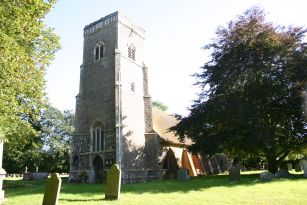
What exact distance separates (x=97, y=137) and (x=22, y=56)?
57.8 feet

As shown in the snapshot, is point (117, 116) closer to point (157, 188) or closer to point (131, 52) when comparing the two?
point (131, 52)

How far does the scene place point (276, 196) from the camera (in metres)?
11.8

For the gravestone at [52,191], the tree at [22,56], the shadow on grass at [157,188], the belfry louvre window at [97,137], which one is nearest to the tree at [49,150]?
the belfry louvre window at [97,137]

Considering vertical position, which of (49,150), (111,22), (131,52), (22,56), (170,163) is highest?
(111,22)

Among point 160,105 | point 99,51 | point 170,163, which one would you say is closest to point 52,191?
point 170,163

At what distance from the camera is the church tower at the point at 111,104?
25422 mm

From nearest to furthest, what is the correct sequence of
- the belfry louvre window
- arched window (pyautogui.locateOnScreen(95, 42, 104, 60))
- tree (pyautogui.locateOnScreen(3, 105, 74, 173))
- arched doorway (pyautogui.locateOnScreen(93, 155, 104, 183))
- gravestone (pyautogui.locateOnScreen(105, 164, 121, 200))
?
1. gravestone (pyautogui.locateOnScreen(105, 164, 121, 200))
2. arched doorway (pyautogui.locateOnScreen(93, 155, 104, 183))
3. the belfry louvre window
4. arched window (pyautogui.locateOnScreen(95, 42, 104, 60))
5. tree (pyautogui.locateOnScreen(3, 105, 74, 173))

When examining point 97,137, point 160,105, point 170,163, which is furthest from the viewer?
point 160,105

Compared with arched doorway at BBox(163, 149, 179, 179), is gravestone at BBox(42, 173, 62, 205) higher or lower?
lower

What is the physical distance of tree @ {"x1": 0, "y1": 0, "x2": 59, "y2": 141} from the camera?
9609mm

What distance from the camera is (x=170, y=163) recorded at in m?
29.0

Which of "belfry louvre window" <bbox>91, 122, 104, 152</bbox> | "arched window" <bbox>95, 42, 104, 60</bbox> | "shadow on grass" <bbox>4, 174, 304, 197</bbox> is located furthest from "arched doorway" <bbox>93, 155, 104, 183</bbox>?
"arched window" <bbox>95, 42, 104, 60</bbox>

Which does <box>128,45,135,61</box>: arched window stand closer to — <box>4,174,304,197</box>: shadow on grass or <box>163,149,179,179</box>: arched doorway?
<box>163,149,179,179</box>: arched doorway

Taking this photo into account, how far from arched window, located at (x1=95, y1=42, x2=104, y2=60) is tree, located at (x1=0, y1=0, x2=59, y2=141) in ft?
54.8
